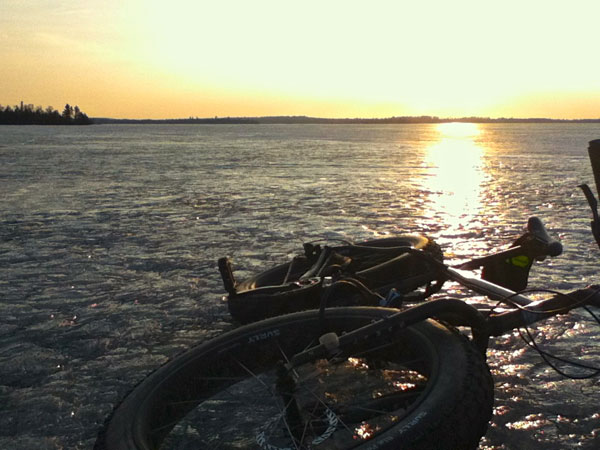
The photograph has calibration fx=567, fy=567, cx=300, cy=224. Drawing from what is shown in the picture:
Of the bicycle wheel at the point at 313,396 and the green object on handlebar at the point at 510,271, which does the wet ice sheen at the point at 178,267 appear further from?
the bicycle wheel at the point at 313,396

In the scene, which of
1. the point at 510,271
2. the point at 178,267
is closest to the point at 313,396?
the point at 510,271

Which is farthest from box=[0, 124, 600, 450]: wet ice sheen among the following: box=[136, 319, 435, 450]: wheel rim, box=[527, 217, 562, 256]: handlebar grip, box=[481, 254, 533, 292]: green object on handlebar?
box=[527, 217, 562, 256]: handlebar grip

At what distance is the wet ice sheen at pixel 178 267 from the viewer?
359 centimetres

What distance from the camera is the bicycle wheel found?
250 centimetres

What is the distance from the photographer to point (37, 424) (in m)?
3.46

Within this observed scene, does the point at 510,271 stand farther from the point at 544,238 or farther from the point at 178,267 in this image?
the point at 178,267

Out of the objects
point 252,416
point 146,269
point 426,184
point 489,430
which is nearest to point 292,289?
point 252,416

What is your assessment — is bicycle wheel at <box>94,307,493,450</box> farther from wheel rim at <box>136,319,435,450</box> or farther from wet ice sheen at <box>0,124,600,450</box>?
wet ice sheen at <box>0,124,600,450</box>

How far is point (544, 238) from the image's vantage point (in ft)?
14.6

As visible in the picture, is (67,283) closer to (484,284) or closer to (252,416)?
(252,416)

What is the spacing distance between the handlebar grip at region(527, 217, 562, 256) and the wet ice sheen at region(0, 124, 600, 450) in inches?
29.3

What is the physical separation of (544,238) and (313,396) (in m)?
2.34

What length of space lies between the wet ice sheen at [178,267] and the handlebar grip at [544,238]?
0.74 meters

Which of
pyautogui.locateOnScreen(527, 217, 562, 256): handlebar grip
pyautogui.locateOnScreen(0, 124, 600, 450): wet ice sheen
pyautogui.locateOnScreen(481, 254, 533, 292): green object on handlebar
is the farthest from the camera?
pyautogui.locateOnScreen(481, 254, 533, 292): green object on handlebar
